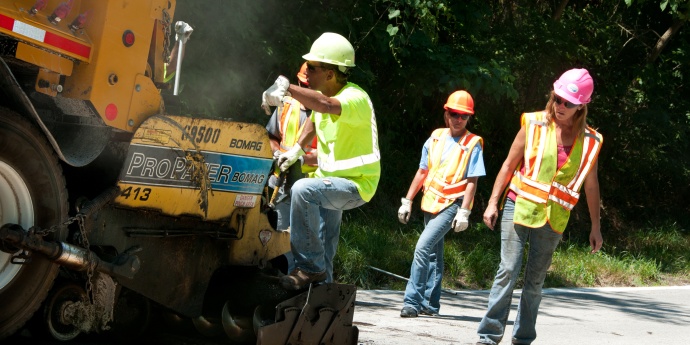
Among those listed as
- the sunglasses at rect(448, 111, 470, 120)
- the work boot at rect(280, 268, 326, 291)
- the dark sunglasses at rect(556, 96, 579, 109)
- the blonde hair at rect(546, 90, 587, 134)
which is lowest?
the work boot at rect(280, 268, 326, 291)

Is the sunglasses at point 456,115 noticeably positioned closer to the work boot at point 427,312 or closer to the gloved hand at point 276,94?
the work boot at point 427,312

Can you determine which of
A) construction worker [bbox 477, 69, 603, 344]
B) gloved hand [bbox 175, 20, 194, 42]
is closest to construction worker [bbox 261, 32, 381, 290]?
gloved hand [bbox 175, 20, 194, 42]

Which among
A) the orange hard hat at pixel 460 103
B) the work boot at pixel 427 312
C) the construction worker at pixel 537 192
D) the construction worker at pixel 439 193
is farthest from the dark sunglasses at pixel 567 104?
the work boot at pixel 427 312

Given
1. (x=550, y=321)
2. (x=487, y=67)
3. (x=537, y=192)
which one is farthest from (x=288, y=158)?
(x=487, y=67)

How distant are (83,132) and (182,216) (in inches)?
29.1

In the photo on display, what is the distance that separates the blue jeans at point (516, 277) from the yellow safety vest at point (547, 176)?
10 cm

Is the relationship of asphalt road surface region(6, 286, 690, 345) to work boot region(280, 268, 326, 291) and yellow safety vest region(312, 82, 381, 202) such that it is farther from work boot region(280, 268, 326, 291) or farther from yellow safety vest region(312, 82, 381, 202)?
yellow safety vest region(312, 82, 381, 202)

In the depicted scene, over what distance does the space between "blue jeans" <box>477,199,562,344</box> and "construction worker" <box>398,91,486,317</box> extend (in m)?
1.35

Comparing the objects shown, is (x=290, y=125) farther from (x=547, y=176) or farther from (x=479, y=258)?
(x=479, y=258)

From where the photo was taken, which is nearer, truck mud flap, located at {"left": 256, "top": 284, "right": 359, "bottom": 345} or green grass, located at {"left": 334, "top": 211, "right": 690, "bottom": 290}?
truck mud flap, located at {"left": 256, "top": 284, "right": 359, "bottom": 345}

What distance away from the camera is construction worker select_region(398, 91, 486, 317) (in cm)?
805

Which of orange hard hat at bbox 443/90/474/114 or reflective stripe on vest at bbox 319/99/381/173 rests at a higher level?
orange hard hat at bbox 443/90/474/114

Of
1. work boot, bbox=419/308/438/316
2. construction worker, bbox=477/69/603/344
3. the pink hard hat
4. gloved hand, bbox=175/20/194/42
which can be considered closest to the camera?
gloved hand, bbox=175/20/194/42

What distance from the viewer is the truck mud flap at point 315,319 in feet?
17.0
